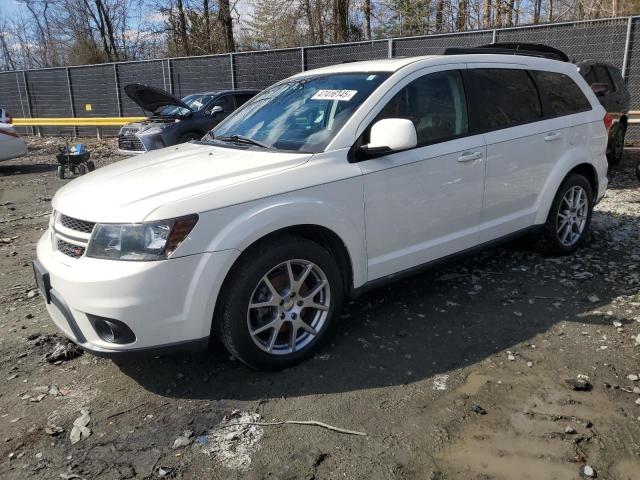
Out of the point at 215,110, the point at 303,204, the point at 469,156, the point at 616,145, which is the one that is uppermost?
the point at 215,110

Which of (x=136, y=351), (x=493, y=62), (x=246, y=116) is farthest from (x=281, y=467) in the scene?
(x=493, y=62)

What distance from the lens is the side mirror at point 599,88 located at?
8422 mm

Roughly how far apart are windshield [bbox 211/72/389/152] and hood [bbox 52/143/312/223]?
21 centimetres

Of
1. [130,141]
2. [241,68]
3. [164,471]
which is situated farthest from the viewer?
[241,68]

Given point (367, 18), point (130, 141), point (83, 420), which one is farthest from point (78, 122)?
point (83, 420)

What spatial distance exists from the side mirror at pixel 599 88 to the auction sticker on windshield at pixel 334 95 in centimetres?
605

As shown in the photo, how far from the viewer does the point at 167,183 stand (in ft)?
10.3

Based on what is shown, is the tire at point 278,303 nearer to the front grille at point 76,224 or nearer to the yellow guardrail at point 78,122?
the front grille at point 76,224

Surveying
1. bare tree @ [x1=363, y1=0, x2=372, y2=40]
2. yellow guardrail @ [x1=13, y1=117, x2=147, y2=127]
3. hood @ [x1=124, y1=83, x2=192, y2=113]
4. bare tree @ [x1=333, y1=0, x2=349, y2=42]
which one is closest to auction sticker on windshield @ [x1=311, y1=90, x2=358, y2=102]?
hood @ [x1=124, y1=83, x2=192, y2=113]

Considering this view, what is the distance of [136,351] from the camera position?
291 centimetres

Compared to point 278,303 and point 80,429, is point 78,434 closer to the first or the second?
point 80,429

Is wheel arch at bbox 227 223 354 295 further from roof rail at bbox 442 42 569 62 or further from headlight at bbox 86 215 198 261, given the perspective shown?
roof rail at bbox 442 42 569 62

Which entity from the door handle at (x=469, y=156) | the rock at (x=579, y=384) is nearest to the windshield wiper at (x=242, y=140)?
the door handle at (x=469, y=156)

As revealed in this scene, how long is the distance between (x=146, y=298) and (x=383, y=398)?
55.6 inches
